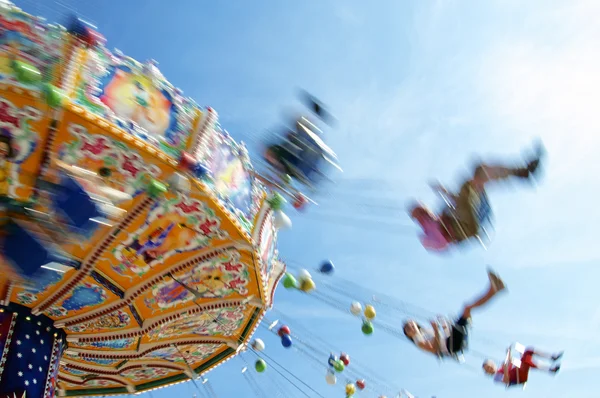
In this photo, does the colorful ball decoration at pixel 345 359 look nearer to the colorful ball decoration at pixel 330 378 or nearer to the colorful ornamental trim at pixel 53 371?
the colorful ball decoration at pixel 330 378

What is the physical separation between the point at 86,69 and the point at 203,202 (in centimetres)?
185

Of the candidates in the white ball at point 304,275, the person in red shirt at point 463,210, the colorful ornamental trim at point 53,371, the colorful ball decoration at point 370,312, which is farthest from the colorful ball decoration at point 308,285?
the colorful ornamental trim at point 53,371

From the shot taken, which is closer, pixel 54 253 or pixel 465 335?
pixel 54 253

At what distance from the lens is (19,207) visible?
446 centimetres

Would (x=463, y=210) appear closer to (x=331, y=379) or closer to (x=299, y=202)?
(x=299, y=202)

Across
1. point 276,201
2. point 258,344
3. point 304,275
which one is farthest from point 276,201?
point 258,344

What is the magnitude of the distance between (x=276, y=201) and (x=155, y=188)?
182 centimetres

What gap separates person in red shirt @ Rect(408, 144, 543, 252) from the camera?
5.80 meters

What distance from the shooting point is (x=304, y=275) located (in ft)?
25.3

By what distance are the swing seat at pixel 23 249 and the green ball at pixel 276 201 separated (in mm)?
3355

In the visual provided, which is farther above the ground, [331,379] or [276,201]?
[276,201]

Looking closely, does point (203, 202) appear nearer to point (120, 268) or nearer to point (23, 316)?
point (120, 268)

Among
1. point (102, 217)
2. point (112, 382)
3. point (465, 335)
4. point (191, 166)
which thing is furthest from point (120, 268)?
point (465, 335)

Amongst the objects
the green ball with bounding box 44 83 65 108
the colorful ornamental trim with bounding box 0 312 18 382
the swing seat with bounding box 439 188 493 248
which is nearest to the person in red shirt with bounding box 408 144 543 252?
the swing seat with bounding box 439 188 493 248
